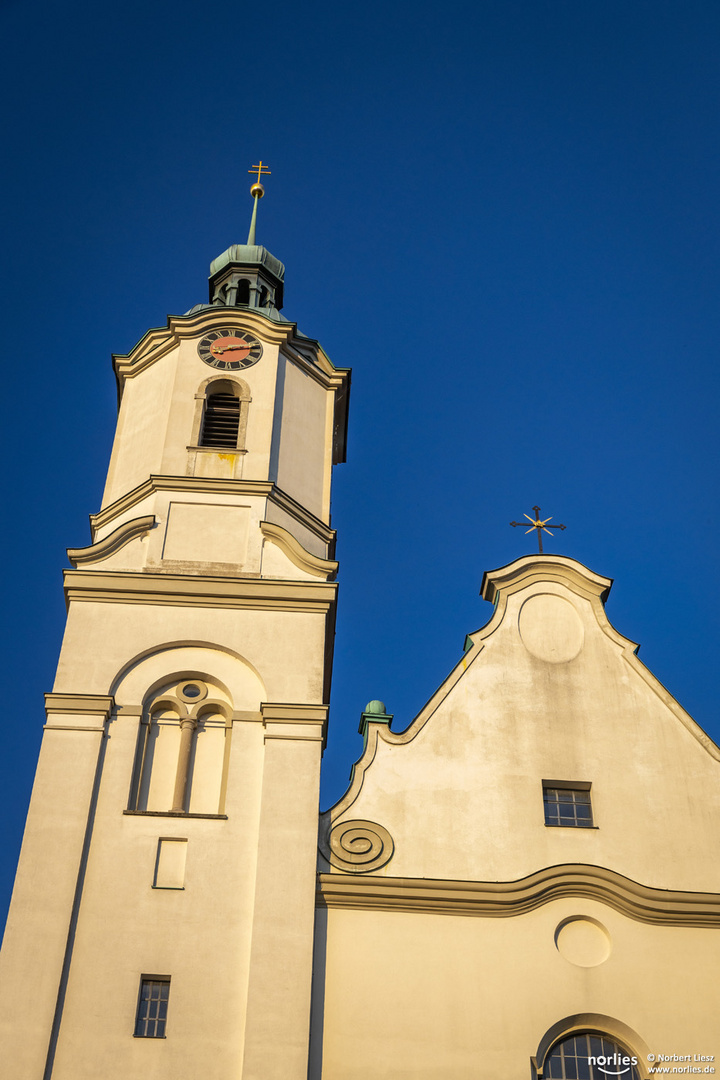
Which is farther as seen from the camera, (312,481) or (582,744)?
(312,481)

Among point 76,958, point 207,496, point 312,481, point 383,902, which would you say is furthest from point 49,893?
point 312,481

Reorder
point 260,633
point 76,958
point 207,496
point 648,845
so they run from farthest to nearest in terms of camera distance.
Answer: point 207,496 < point 260,633 < point 648,845 < point 76,958

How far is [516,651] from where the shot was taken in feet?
68.9

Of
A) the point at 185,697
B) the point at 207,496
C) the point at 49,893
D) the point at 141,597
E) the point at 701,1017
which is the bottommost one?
the point at 701,1017

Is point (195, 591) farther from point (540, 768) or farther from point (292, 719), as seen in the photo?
point (540, 768)

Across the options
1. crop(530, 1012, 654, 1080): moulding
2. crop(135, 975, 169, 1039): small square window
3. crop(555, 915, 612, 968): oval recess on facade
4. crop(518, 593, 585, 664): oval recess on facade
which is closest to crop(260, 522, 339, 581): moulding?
crop(518, 593, 585, 664): oval recess on facade

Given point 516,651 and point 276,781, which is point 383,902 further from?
point 516,651

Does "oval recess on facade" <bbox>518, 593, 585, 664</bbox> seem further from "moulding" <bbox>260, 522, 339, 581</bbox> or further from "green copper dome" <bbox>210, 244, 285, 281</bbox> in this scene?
"green copper dome" <bbox>210, 244, 285, 281</bbox>

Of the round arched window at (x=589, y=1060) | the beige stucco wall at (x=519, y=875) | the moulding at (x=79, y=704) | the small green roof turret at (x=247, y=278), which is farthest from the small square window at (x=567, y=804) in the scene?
the small green roof turret at (x=247, y=278)

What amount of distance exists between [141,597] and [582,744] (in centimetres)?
654

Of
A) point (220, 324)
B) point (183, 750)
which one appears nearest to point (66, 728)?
point (183, 750)

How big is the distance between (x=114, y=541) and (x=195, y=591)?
1.64 metres

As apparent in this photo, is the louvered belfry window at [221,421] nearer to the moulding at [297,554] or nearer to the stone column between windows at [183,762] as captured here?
the moulding at [297,554]

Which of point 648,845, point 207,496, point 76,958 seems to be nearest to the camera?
point 76,958
